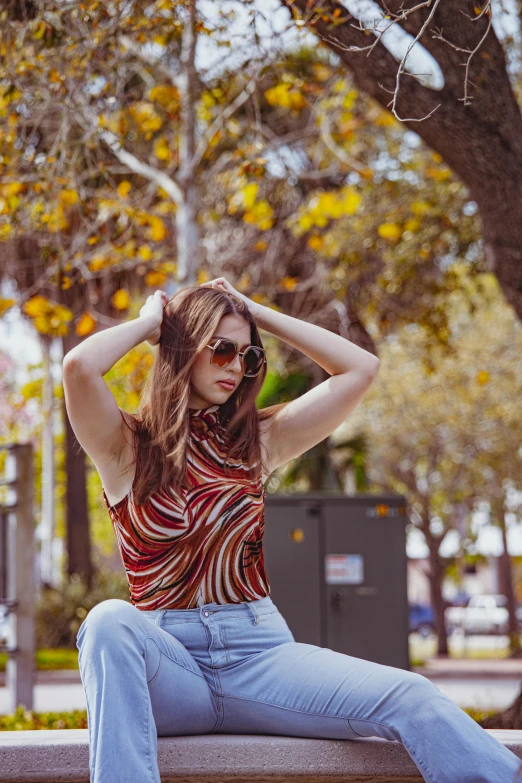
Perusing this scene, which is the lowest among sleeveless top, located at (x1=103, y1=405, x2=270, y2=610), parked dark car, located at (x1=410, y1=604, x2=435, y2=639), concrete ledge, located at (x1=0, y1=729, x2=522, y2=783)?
parked dark car, located at (x1=410, y1=604, x2=435, y2=639)

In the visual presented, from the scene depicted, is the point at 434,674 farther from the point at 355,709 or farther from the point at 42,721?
the point at 355,709

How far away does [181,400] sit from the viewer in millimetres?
2850

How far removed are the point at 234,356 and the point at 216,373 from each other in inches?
2.9

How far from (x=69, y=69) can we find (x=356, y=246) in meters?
3.80

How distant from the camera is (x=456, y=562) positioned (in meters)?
42.3

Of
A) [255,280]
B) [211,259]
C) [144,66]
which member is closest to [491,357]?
[255,280]

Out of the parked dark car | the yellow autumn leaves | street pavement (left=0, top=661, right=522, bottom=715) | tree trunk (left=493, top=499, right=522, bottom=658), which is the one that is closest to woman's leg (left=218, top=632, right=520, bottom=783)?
the yellow autumn leaves

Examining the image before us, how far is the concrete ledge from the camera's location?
2512 mm

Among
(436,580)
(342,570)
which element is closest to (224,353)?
(342,570)

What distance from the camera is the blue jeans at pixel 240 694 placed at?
224 cm

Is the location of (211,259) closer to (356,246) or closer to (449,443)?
(356,246)

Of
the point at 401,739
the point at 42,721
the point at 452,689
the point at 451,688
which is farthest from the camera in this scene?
the point at 451,688

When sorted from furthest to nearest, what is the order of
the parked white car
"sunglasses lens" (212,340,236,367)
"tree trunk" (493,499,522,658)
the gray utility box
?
the parked white car → "tree trunk" (493,499,522,658) → the gray utility box → "sunglasses lens" (212,340,236,367)

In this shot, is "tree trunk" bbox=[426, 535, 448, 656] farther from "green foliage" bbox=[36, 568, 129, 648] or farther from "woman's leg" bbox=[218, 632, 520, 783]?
"woman's leg" bbox=[218, 632, 520, 783]
